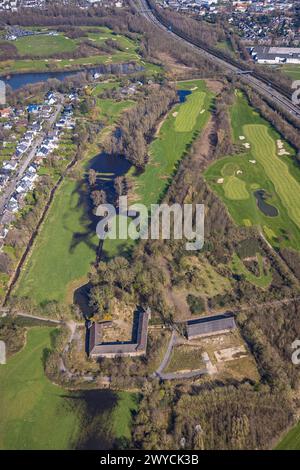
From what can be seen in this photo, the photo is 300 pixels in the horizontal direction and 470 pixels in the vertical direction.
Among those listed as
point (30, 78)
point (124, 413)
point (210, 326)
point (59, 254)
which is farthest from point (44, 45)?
point (124, 413)

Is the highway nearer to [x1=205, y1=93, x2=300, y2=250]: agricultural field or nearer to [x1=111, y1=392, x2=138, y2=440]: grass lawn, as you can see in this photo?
[x1=205, y1=93, x2=300, y2=250]: agricultural field

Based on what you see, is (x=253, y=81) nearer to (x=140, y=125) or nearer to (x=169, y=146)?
(x=140, y=125)

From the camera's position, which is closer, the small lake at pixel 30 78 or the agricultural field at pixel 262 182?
the agricultural field at pixel 262 182

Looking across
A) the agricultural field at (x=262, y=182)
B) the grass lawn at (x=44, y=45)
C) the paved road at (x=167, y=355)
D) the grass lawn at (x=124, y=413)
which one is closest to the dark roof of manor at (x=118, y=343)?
the paved road at (x=167, y=355)

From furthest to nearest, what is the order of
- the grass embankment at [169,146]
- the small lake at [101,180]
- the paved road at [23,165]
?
the grass embankment at [169,146] → the paved road at [23,165] → the small lake at [101,180]

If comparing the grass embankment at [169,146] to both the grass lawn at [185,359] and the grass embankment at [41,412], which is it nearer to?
the grass lawn at [185,359]

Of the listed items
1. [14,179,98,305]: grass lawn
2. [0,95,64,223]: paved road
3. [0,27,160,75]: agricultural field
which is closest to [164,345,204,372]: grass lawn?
[14,179,98,305]: grass lawn

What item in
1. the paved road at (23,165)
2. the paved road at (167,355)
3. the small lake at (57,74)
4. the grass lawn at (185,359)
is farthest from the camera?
the small lake at (57,74)

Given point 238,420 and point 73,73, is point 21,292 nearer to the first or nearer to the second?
point 238,420
